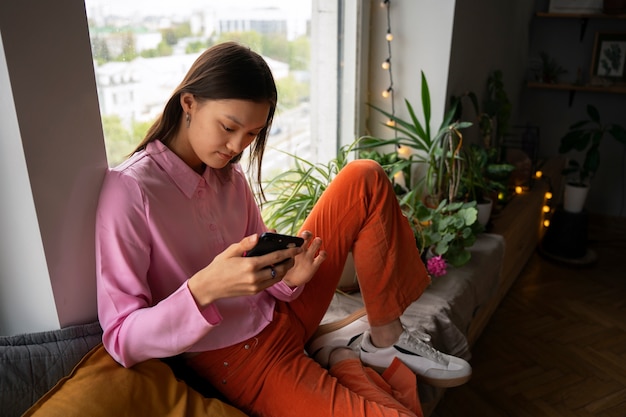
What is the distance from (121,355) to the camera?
3.09 ft

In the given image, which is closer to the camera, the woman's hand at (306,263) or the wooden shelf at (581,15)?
the woman's hand at (306,263)

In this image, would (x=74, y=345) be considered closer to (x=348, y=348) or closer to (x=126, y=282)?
(x=126, y=282)

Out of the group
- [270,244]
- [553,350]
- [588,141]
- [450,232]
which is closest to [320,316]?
[270,244]

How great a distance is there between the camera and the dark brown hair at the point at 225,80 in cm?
99

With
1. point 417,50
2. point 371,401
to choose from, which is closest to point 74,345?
point 371,401

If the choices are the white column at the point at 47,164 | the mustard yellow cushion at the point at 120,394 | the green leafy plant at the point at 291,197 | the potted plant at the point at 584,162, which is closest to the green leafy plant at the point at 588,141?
the potted plant at the point at 584,162

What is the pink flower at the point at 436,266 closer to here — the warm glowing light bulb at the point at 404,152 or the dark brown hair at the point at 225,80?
the warm glowing light bulb at the point at 404,152

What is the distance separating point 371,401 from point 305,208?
0.84 metres

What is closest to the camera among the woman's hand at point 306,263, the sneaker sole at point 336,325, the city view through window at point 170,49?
the woman's hand at point 306,263

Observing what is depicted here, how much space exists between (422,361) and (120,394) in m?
0.76

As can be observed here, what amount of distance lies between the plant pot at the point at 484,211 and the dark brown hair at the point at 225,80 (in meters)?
1.36

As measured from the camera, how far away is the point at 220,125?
1009 mm

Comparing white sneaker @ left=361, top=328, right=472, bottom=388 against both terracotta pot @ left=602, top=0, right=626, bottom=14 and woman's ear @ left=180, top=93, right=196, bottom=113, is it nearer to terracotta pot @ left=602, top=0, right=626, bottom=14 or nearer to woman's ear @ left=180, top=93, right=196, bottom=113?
woman's ear @ left=180, top=93, right=196, bottom=113

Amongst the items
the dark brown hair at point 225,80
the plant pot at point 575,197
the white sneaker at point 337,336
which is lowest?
the plant pot at point 575,197
